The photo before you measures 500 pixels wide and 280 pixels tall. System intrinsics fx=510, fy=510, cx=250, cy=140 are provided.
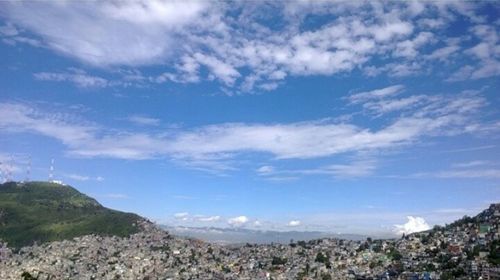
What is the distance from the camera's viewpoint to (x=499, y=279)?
15775 centimetres

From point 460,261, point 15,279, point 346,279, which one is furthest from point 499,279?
point 15,279

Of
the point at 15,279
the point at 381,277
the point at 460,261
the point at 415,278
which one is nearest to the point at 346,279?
the point at 381,277

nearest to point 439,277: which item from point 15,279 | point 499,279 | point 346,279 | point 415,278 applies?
point 415,278

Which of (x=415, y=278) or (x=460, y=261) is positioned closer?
(x=415, y=278)

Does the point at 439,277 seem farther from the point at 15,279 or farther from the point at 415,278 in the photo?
the point at 15,279

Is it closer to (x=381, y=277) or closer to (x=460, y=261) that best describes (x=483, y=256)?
(x=460, y=261)

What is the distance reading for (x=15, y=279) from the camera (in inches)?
7682

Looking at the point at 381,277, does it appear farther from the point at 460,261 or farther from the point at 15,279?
the point at 15,279

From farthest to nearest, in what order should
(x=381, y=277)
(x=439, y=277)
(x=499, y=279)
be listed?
(x=381, y=277) < (x=439, y=277) < (x=499, y=279)

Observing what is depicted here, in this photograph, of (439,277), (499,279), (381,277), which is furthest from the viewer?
(381,277)

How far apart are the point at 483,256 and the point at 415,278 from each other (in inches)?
1400

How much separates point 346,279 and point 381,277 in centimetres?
1387

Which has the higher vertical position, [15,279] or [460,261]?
[460,261]

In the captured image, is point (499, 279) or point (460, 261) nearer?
point (499, 279)
